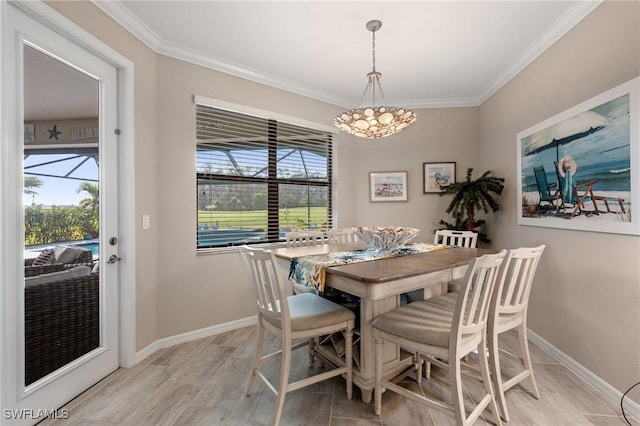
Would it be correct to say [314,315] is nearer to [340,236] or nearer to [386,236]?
[386,236]

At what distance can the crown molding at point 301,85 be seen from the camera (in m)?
2.05

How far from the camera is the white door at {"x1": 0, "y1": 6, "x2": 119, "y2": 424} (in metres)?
1.50

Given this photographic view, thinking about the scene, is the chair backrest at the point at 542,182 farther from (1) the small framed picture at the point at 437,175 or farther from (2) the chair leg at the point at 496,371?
(2) the chair leg at the point at 496,371

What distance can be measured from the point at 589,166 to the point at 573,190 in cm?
22

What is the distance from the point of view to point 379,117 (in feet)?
6.98

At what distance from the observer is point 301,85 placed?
333cm

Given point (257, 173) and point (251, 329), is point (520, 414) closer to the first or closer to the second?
point (251, 329)

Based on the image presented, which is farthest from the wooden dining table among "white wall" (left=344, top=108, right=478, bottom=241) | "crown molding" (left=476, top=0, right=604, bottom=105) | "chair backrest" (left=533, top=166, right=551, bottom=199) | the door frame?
"crown molding" (left=476, top=0, right=604, bottom=105)

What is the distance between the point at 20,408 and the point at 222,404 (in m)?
1.05

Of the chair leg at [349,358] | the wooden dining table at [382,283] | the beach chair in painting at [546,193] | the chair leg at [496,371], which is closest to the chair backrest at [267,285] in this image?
the wooden dining table at [382,283]

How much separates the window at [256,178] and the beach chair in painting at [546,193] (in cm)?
223

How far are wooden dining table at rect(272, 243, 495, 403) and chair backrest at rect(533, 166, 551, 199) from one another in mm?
937

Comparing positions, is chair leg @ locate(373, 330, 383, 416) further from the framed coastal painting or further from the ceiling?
the ceiling

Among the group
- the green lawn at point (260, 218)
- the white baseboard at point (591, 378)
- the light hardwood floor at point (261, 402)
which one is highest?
the green lawn at point (260, 218)
